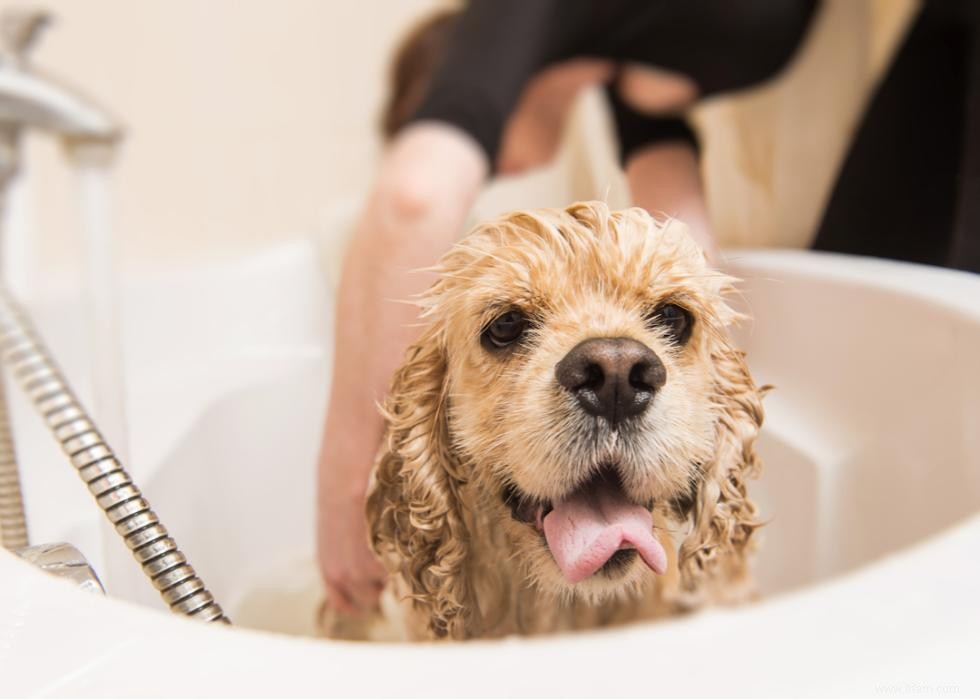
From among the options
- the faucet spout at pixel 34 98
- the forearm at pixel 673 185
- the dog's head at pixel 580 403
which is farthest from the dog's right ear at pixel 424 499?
the faucet spout at pixel 34 98

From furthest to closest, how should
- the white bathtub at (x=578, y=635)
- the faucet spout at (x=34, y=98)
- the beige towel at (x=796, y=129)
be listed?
the faucet spout at (x=34, y=98)
the beige towel at (x=796, y=129)
the white bathtub at (x=578, y=635)

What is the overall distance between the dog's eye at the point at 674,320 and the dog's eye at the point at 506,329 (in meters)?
0.05

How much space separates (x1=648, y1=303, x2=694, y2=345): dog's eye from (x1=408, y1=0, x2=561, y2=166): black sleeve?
163 mm

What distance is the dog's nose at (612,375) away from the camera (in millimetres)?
244

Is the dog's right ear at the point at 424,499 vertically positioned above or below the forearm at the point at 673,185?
below

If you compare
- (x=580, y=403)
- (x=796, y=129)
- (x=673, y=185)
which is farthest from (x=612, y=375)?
(x=796, y=129)

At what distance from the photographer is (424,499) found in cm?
32

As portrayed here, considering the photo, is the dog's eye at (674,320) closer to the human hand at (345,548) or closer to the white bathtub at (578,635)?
the white bathtub at (578,635)

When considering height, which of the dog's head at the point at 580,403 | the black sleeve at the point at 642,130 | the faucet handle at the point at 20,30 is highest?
the faucet handle at the point at 20,30

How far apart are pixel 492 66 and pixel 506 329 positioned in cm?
17

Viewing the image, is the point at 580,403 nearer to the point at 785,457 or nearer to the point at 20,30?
the point at 785,457

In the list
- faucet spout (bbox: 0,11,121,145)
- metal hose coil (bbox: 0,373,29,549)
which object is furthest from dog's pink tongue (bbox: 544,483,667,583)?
faucet spout (bbox: 0,11,121,145)

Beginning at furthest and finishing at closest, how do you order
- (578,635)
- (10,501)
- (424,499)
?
(10,501) < (424,499) < (578,635)

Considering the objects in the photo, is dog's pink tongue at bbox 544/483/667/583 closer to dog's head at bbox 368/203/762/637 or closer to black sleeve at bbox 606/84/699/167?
dog's head at bbox 368/203/762/637
